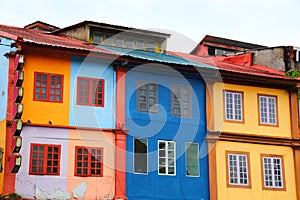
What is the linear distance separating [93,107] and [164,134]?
11.8 ft

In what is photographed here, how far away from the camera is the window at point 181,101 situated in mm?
26922

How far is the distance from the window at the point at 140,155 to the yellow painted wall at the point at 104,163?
1.14 m

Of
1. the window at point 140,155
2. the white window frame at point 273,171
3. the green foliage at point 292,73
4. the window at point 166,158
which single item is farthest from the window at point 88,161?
the green foliage at point 292,73

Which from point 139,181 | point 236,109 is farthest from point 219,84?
point 139,181

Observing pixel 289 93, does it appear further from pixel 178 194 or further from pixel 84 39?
pixel 84 39

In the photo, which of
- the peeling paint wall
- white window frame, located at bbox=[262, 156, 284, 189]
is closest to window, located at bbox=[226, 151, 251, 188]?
white window frame, located at bbox=[262, 156, 284, 189]

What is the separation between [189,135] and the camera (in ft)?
88.1

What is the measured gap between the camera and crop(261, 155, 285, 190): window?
28.1m

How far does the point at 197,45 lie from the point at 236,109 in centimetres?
1365

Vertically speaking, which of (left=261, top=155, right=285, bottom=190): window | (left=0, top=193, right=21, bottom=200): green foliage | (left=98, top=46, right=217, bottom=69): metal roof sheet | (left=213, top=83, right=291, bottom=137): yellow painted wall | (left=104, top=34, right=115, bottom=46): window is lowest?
(left=0, top=193, right=21, bottom=200): green foliage

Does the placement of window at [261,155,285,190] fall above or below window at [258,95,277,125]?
below

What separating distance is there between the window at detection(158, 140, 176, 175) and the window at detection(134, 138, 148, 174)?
2.21ft

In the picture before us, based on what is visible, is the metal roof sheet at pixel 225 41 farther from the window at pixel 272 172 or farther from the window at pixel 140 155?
the window at pixel 140 155

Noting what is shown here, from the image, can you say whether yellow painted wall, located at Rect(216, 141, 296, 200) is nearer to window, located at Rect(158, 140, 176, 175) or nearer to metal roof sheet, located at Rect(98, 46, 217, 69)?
window, located at Rect(158, 140, 176, 175)
